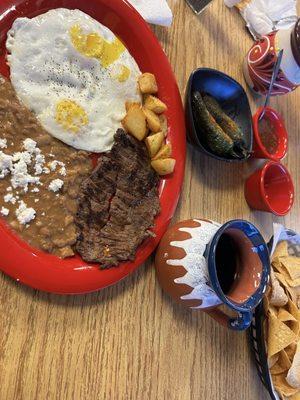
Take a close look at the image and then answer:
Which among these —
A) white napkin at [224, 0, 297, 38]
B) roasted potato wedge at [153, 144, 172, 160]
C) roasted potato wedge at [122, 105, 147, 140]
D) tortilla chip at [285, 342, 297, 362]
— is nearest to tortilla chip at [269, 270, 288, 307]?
tortilla chip at [285, 342, 297, 362]

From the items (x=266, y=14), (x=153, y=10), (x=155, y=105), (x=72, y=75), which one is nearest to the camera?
(x=72, y=75)

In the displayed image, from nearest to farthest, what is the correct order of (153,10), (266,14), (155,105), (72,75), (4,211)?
(4,211) < (72,75) < (155,105) < (153,10) < (266,14)

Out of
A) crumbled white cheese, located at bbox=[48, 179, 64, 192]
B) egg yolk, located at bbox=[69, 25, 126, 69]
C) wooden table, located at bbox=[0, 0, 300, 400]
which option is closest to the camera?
wooden table, located at bbox=[0, 0, 300, 400]

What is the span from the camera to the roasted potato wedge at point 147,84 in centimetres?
143

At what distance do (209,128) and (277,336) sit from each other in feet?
2.35

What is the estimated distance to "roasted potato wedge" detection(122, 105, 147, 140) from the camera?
4.42ft

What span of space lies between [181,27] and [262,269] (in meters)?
0.97

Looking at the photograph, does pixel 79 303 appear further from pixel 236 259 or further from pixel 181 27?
pixel 181 27

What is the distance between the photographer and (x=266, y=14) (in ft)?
6.53

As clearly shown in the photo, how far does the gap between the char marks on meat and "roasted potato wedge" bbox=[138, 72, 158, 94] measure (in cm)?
19

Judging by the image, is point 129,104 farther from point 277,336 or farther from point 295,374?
point 295,374

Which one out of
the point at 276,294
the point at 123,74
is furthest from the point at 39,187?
the point at 276,294

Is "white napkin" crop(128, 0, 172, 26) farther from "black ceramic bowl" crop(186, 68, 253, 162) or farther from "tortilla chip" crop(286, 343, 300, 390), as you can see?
"tortilla chip" crop(286, 343, 300, 390)

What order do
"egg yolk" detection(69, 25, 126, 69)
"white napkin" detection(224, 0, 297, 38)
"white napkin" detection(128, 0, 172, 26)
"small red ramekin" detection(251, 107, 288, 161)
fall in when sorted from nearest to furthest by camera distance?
"egg yolk" detection(69, 25, 126, 69), "white napkin" detection(128, 0, 172, 26), "small red ramekin" detection(251, 107, 288, 161), "white napkin" detection(224, 0, 297, 38)
